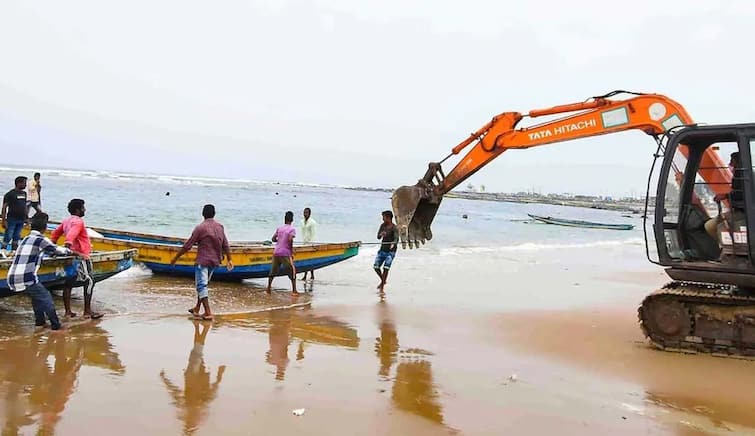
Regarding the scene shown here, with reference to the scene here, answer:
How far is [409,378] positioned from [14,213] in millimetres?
10286

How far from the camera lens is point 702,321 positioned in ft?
24.8

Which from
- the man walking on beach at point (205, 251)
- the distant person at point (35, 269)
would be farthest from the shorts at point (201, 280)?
the distant person at point (35, 269)

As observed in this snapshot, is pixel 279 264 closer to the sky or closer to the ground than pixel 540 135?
closer to the ground

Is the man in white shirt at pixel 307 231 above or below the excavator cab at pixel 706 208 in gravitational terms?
below

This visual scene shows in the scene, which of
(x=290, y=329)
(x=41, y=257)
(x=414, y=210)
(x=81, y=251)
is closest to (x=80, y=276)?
(x=81, y=251)

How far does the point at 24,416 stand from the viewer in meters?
4.60

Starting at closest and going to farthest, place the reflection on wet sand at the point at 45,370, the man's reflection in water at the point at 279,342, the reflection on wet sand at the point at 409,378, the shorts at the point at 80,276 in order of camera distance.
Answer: the reflection on wet sand at the point at 45,370, the reflection on wet sand at the point at 409,378, the man's reflection in water at the point at 279,342, the shorts at the point at 80,276

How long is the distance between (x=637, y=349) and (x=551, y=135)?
12.2 ft

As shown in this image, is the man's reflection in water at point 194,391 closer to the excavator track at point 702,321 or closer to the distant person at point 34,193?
the excavator track at point 702,321

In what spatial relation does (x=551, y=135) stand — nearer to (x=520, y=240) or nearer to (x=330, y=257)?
(x=330, y=257)

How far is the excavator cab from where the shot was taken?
7.30 m

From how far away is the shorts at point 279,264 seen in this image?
37.7ft

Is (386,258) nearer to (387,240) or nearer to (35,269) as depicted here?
(387,240)

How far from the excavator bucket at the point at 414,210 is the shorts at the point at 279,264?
2390 mm
